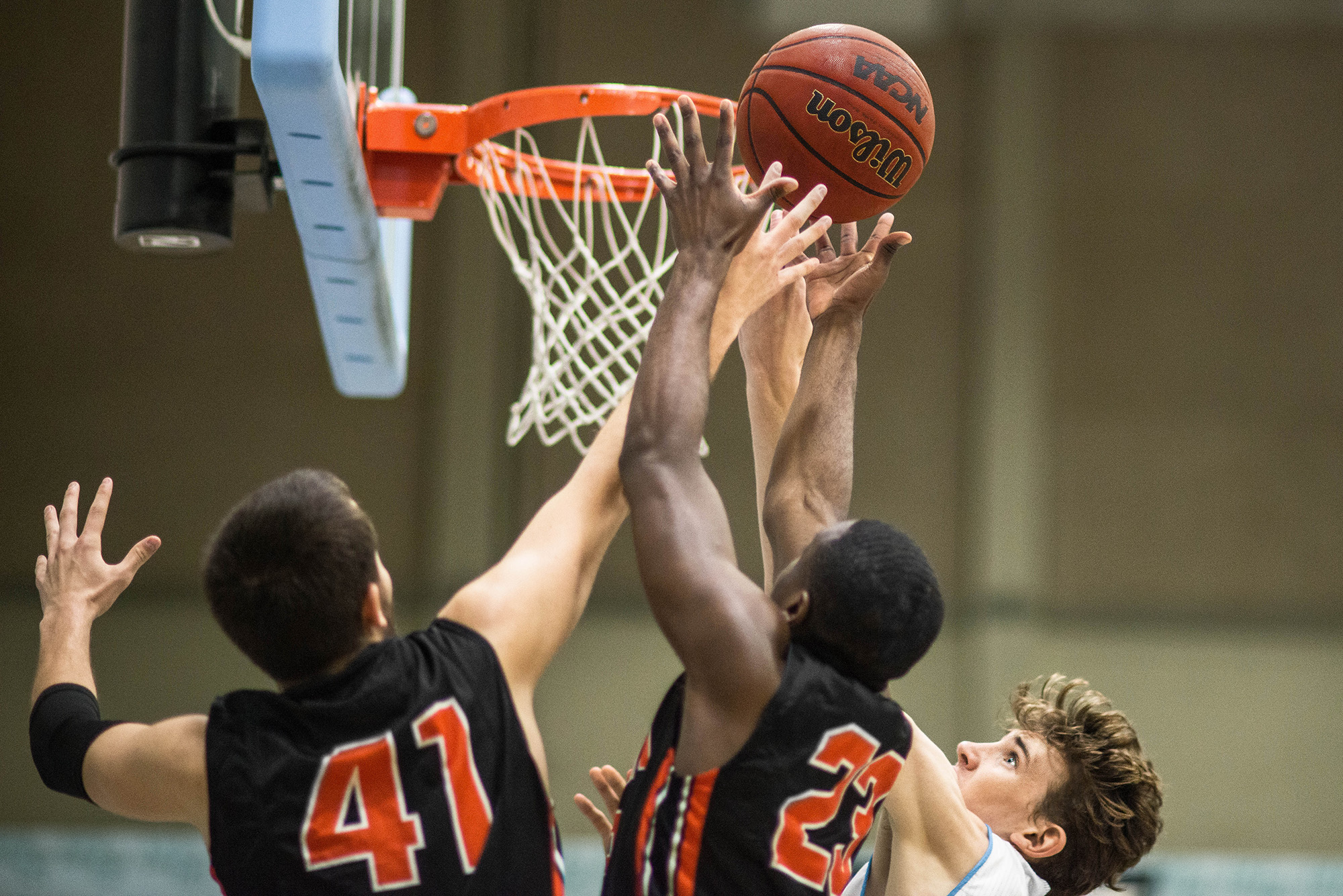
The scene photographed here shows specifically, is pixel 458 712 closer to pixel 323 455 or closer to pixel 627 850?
pixel 627 850

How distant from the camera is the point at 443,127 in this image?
3.32 meters

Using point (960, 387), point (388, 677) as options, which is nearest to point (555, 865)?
point (388, 677)

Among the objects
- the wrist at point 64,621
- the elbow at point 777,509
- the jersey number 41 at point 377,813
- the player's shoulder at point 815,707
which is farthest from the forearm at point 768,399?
the wrist at point 64,621

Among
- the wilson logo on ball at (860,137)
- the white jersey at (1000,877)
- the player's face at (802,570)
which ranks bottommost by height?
the white jersey at (1000,877)

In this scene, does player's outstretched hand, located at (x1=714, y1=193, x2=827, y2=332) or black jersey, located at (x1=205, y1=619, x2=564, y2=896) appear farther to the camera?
player's outstretched hand, located at (x1=714, y1=193, x2=827, y2=332)

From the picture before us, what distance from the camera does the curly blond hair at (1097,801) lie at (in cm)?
279

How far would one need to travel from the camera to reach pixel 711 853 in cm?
188

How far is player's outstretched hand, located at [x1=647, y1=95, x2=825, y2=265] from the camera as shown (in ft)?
7.09

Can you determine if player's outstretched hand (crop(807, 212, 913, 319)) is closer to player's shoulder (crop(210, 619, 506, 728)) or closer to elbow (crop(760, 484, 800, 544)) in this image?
elbow (crop(760, 484, 800, 544))

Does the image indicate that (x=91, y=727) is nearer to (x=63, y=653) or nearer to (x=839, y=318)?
(x=63, y=653)

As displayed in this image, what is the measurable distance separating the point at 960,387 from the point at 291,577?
23.4 feet

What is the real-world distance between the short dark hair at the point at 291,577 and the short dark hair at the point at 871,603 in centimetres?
66

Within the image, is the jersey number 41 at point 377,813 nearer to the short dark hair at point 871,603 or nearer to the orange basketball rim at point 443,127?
the short dark hair at point 871,603

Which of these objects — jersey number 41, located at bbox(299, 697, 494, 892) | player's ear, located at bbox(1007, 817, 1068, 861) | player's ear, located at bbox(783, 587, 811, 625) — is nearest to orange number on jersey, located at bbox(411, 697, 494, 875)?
jersey number 41, located at bbox(299, 697, 494, 892)
